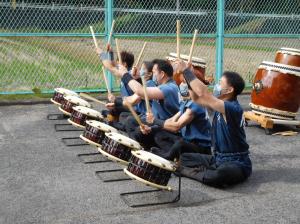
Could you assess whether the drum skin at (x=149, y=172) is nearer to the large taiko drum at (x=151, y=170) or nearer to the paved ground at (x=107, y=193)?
the large taiko drum at (x=151, y=170)

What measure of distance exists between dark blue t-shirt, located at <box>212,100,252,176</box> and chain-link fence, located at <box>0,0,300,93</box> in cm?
468

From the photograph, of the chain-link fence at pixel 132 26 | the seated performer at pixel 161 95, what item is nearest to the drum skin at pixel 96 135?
the seated performer at pixel 161 95

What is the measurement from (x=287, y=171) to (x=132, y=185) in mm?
1734

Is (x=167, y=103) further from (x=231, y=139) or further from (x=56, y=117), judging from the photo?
(x=56, y=117)

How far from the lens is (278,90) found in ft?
23.7

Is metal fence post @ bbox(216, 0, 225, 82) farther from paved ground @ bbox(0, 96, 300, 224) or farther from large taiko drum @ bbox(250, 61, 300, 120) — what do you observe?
paved ground @ bbox(0, 96, 300, 224)

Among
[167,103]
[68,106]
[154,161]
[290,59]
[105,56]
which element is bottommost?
[68,106]

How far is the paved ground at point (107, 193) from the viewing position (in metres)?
4.16

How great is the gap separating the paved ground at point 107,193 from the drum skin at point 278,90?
85 cm

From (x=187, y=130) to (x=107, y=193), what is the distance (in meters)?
1.35

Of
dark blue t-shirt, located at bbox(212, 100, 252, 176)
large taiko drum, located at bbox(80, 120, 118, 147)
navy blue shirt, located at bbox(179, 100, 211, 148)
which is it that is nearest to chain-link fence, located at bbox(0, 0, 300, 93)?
large taiko drum, located at bbox(80, 120, 118, 147)

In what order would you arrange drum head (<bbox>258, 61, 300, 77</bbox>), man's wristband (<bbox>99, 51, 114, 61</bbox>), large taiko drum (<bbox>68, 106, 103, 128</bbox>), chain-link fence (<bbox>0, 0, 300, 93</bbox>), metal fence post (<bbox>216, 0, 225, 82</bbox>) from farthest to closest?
metal fence post (<bbox>216, 0, 225, 82</bbox>) → chain-link fence (<bbox>0, 0, 300, 93</bbox>) → drum head (<bbox>258, 61, 300, 77</bbox>) → large taiko drum (<bbox>68, 106, 103, 128</bbox>) → man's wristband (<bbox>99, 51, 114, 61</bbox>)

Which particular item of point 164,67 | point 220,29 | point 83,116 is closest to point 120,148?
point 164,67

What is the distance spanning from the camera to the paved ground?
4160 mm
